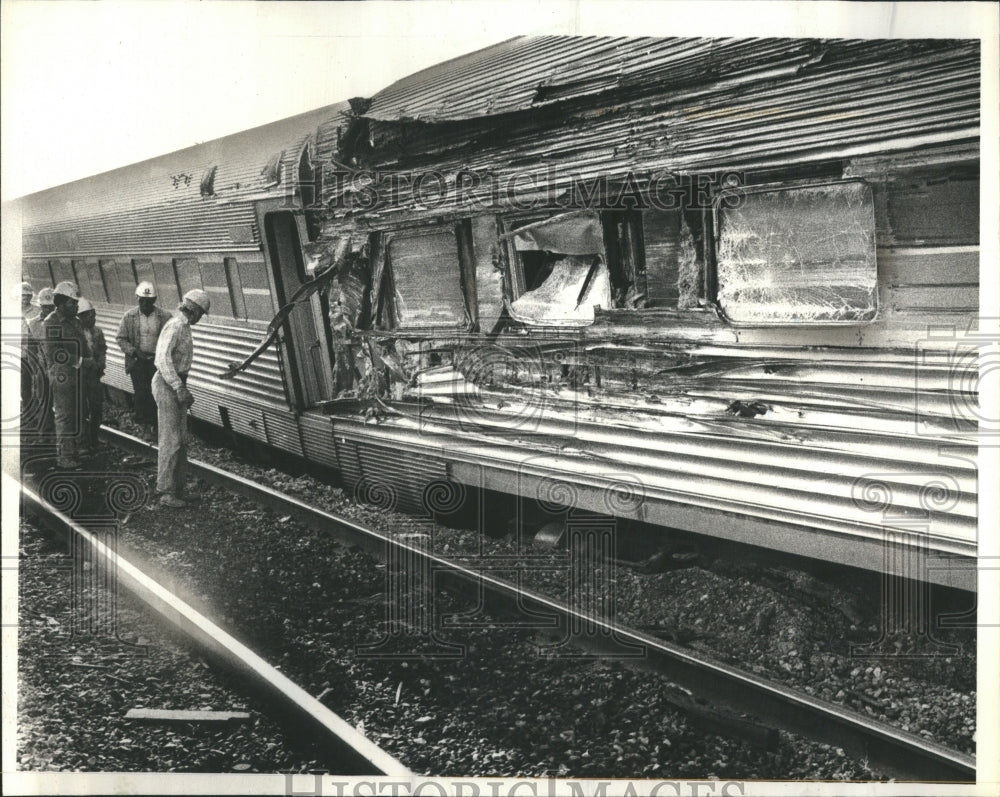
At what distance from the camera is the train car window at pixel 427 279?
3.13 metres

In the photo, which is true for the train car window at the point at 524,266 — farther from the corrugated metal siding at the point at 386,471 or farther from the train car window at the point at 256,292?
the train car window at the point at 256,292

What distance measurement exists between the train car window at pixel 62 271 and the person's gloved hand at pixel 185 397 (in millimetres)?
615

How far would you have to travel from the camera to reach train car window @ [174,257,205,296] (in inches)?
126

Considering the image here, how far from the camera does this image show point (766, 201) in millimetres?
2650

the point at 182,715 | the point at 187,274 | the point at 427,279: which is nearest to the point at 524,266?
the point at 427,279

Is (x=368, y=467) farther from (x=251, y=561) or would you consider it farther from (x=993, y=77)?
(x=993, y=77)

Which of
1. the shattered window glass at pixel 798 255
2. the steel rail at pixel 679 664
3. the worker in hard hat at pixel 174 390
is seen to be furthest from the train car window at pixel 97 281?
the shattered window glass at pixel 798 255

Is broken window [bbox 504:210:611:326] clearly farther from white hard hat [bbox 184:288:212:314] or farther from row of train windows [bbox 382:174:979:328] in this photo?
white hard hat [bbox 184:288:212:314]

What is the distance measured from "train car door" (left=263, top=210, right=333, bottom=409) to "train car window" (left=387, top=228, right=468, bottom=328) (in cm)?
33

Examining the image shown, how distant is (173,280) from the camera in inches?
127

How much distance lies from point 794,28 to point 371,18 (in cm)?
151

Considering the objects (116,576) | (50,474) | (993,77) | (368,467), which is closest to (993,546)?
(993,77)

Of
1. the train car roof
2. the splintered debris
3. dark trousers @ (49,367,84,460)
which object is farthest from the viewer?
dark trousers @ (49,367,84,460)

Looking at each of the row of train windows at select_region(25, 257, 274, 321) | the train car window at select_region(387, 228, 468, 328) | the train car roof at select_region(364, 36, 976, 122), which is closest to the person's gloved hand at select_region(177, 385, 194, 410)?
the row of train windows at select_region(25, 257, 274, 321)
